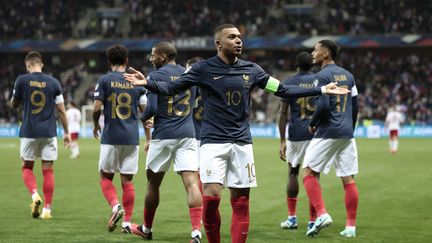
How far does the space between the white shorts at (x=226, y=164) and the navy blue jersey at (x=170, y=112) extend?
186 centimetres

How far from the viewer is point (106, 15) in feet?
183

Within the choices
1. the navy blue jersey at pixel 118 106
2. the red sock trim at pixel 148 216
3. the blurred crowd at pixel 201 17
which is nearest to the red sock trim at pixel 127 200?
the navy blue jersey at pixel 118 106

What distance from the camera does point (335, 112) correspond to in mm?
9945

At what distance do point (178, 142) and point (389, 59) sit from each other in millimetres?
43304

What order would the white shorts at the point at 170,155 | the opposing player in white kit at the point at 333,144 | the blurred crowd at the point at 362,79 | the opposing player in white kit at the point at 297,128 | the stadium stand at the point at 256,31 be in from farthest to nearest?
the stadium stand at the point at 256,31 < the blurred crowd at the point at 362,79 < the opposing player in white kit at the point at 297,128 < the opposing player in white kit at the point at 333,144 < the white shorts at the point at 170,155

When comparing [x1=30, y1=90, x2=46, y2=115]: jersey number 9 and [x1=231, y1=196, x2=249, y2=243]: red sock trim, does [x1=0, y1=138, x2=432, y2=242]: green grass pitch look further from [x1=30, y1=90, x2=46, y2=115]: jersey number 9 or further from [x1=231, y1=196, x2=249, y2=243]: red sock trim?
[x1=231, y1=196, x2=249, y2=243]: red sock trim

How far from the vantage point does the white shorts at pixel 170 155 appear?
9391 millimetres

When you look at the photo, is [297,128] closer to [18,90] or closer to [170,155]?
[170,155]

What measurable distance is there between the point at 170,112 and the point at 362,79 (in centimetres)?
4108

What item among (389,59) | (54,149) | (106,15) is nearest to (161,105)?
(54,149)

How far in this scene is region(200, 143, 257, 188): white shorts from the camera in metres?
7.49

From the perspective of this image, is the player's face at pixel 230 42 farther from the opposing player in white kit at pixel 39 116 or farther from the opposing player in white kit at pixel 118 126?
A: the opposing player in white kit at pixel 39 116

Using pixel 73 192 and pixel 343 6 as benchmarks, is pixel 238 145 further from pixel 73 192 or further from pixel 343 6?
pixel 343 6

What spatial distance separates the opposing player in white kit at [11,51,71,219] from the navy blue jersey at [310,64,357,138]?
395 cm
